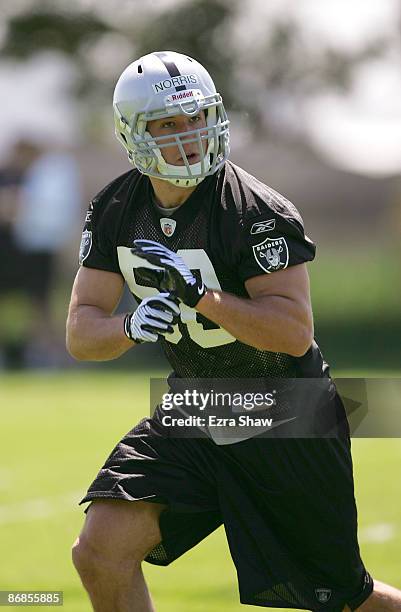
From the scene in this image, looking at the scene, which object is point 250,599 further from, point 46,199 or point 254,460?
point 46,199

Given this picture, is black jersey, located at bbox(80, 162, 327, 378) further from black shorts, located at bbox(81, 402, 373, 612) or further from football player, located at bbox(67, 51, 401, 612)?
black shorts, located at bbox(81, 402, 373, 612)

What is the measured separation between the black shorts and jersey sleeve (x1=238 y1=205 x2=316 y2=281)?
0.61m

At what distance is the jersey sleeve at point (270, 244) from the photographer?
13.2ft

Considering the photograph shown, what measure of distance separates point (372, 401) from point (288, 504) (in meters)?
1.04

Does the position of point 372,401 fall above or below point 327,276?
below

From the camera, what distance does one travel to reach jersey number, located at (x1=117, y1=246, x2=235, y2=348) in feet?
13.7

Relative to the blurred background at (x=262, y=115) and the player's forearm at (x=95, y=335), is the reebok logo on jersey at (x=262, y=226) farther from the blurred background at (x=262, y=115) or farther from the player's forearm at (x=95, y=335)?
the blurred background at (x=262, y=115)

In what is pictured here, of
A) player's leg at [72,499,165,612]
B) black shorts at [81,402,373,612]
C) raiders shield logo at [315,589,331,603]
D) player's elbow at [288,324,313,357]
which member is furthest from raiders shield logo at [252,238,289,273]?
raiders shield logo at [315,589,331,603]

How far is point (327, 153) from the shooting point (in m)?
20.1

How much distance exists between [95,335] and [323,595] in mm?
1144

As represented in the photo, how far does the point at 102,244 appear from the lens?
4.35m

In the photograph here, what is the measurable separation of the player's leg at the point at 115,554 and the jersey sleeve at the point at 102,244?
78cm

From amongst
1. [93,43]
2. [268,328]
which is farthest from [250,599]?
[93,43]

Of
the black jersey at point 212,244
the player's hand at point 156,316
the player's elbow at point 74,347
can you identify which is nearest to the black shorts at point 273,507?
→ the black jersey at point 212,244
